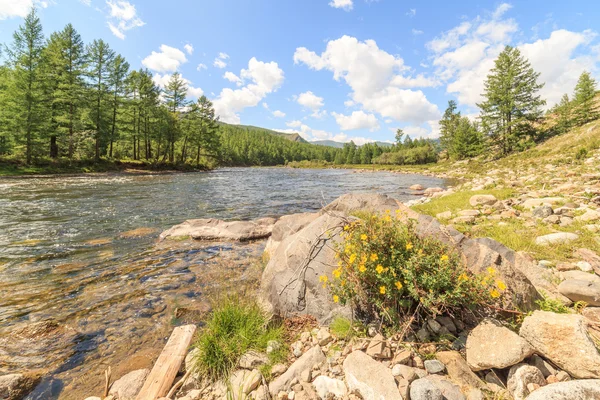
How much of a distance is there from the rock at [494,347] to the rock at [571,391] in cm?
42

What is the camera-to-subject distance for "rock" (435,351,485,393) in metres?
2.54

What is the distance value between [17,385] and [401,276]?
533cm

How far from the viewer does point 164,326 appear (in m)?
4.75

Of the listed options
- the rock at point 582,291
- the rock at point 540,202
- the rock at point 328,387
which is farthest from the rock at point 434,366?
the rock at point 540,202

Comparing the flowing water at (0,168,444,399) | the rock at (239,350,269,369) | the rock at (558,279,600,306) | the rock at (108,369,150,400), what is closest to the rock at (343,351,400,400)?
the rock at (239,350,269,369)

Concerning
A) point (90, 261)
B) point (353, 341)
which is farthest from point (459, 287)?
point (90, 261)

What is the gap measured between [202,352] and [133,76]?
52.4 meters

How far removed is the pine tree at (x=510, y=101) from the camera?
3844cm

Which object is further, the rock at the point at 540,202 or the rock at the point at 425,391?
the rock at the point at 540,202

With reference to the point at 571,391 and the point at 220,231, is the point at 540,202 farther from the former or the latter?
the point at 220,231

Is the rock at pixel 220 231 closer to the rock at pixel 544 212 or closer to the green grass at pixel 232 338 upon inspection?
the green grass at pixel 232 338

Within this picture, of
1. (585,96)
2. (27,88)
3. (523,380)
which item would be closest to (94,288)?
(523,380)

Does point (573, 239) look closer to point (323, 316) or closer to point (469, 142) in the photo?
point (323, 316)

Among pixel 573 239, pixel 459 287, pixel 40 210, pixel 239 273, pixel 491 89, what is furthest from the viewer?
pixel 491 89
